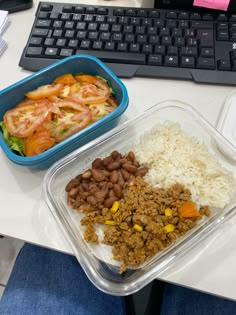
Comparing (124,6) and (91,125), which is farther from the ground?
(124,6)

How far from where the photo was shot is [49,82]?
0.68 meters

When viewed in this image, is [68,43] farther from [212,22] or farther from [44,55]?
[212,22]

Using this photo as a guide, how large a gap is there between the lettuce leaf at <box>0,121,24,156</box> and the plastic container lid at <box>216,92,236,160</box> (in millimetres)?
321

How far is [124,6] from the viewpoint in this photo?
821 mm

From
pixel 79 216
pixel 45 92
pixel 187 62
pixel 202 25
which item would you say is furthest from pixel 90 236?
pixel 202 25

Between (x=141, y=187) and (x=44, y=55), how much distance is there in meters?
0.35

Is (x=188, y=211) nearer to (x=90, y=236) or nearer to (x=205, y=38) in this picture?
(x=90, y=236)

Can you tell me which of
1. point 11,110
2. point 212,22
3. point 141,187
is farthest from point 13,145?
point 212,22

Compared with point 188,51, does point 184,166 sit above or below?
below

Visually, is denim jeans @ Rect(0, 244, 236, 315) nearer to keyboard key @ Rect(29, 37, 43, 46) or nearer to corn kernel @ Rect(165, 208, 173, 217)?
corn kernel @ Rect(165, 208, 173, 217)

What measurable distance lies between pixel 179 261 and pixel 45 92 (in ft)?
1.20

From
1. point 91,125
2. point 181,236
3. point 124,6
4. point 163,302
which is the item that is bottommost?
point 163,302

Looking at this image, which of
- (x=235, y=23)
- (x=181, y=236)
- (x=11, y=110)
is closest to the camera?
(x=181, y=236)

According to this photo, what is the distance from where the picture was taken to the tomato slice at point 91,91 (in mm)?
639
